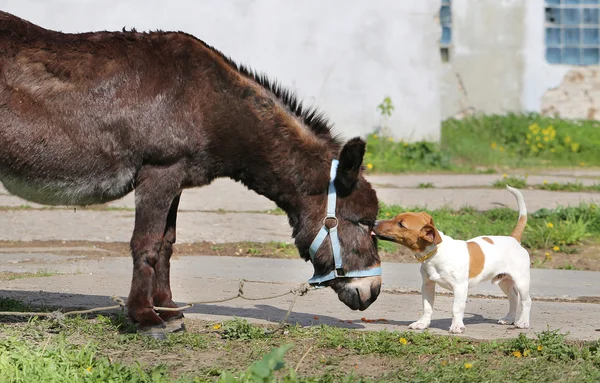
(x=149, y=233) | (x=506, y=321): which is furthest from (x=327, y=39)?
(x=149, y=233)

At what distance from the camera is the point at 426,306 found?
550 centimetres

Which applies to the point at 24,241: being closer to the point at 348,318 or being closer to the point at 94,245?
the point at 94,245

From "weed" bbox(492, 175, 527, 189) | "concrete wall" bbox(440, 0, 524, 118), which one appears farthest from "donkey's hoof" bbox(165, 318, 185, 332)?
"concrete wall" bbox(440, 0, 524, 118)

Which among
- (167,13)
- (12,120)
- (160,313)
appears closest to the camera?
(12,120)

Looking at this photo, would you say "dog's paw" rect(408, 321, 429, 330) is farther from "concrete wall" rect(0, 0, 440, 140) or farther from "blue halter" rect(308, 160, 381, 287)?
"concrete wall" rect(0, 0, 440, 140)

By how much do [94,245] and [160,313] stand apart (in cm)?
307

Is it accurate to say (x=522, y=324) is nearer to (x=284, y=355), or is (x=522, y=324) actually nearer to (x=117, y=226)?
(x=284, y=355)

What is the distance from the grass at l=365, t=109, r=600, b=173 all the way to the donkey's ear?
7.75m

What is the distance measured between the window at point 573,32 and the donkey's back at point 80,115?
13937mm

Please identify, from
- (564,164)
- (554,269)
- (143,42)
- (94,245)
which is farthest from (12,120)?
(564,164)

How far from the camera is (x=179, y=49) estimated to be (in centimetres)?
543

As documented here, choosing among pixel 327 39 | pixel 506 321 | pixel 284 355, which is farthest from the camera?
pixel 327 39

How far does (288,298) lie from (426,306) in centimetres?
135

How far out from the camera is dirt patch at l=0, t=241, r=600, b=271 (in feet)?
26.6
